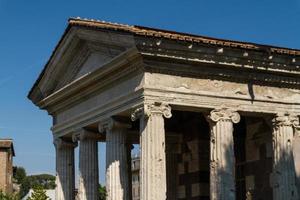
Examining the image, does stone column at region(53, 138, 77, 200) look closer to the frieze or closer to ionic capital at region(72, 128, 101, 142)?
ionic capital at region(72, 128, 101, 142)

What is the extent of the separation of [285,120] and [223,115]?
7.02ft

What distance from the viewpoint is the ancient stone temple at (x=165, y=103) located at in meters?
18.0

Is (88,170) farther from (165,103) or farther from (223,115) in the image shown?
(223,115)

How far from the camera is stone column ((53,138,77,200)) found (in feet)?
78.0

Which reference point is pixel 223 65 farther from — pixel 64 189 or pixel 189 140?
pixel 64 189

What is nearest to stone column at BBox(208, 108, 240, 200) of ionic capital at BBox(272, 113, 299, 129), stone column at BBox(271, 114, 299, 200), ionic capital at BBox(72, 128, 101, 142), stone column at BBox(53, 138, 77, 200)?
ionic capital at BBox(272, 113, 299, 129)

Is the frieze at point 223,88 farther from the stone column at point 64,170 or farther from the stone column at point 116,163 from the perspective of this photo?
the stone column at point 64,170

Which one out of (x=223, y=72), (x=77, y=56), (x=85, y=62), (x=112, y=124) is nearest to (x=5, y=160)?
(x=77, y=56)

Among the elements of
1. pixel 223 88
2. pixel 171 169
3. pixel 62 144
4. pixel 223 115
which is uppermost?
pixel 223 88

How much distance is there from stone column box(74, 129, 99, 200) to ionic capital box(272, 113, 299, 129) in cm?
607

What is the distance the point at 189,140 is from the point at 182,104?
251 inches

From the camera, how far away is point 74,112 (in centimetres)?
2255

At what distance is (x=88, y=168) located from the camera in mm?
22016

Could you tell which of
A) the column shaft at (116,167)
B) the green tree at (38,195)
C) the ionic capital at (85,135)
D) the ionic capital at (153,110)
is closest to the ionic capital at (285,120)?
the ionic capital at (153,110)
